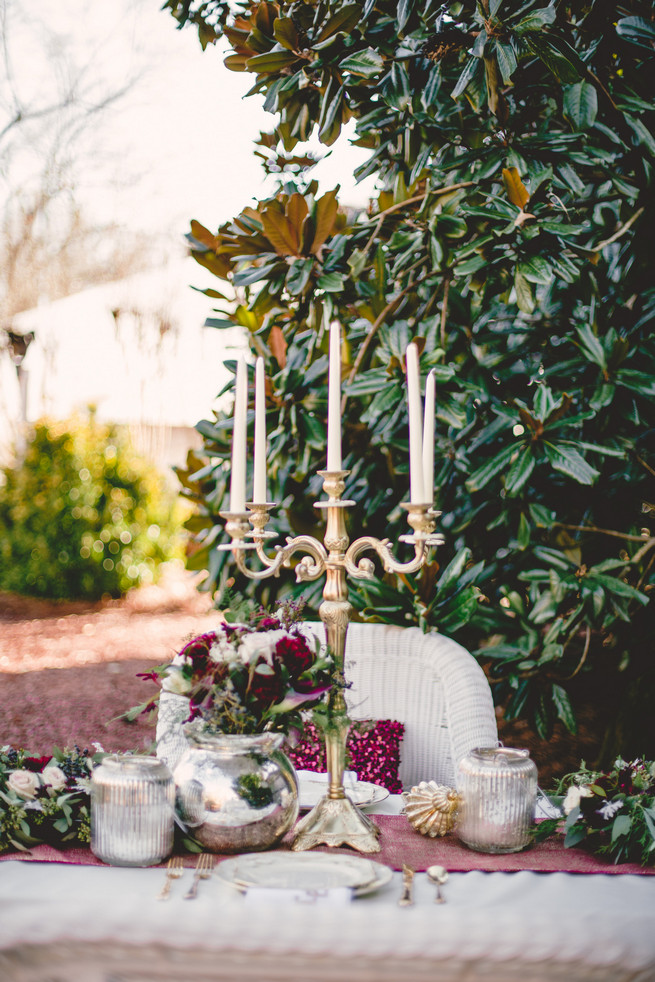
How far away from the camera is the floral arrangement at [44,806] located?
3.90 feet

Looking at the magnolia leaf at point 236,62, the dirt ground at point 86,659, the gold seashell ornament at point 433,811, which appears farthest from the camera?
the dirt ground at point 86,659

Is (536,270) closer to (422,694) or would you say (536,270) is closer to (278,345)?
(278,345)


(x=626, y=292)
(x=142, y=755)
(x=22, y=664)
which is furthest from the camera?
(x=22, y=664)

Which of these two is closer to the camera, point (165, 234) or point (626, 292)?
point (626, 292)

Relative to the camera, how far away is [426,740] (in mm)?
2068

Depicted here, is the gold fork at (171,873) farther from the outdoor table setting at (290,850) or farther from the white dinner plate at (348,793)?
the white dinner plate at (348,793)

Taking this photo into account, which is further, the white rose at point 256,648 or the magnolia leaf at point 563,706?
the magnolia leaf at point 563,706

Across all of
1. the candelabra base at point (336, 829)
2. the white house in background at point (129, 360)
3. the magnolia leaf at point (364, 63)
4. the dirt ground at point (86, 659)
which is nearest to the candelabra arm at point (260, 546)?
the candelabra base at point (336, 829)

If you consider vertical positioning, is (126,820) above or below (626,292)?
below

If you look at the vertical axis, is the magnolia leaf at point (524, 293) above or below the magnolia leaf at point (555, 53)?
below

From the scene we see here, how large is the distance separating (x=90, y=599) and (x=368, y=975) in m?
5.72

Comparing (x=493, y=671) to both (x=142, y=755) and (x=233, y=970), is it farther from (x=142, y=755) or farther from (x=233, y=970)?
(x=233, y=970)

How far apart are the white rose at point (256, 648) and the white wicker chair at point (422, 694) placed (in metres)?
0.75

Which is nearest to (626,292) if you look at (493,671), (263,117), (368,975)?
(493,671)
